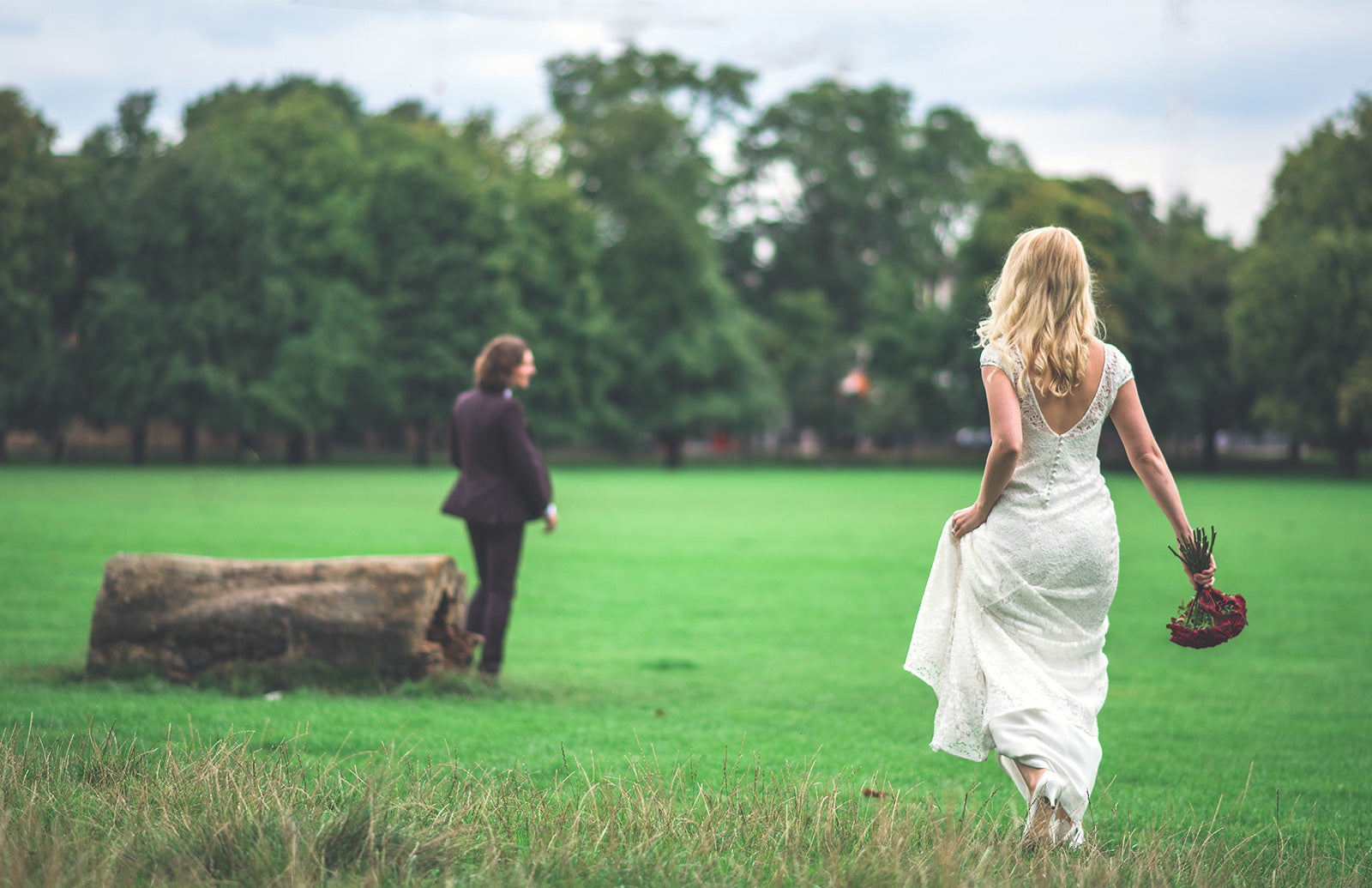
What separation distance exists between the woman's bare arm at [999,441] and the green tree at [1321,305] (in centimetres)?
4616

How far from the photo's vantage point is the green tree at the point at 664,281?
59.3 m

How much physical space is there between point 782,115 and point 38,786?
65842 mm

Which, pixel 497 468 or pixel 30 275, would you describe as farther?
pixel 30 275

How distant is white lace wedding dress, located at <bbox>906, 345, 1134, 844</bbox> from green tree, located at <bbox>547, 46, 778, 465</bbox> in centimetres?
5413

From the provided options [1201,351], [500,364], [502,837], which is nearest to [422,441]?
[1201,351]

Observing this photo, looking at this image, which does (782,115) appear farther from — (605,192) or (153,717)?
(153,717)

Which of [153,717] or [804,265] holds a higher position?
[804,265]

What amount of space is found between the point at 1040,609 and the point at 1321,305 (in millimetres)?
49449

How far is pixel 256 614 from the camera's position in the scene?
7.23 meters

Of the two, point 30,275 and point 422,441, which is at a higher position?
point 30,275

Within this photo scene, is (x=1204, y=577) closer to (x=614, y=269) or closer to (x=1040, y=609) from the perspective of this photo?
(x=1040, y=609)

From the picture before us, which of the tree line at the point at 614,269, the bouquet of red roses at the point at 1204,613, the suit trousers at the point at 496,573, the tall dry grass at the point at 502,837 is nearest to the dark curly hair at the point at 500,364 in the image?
the suit trousers at the point at 496,573

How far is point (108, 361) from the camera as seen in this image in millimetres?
47719

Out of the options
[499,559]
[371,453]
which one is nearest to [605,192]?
[371,453]
